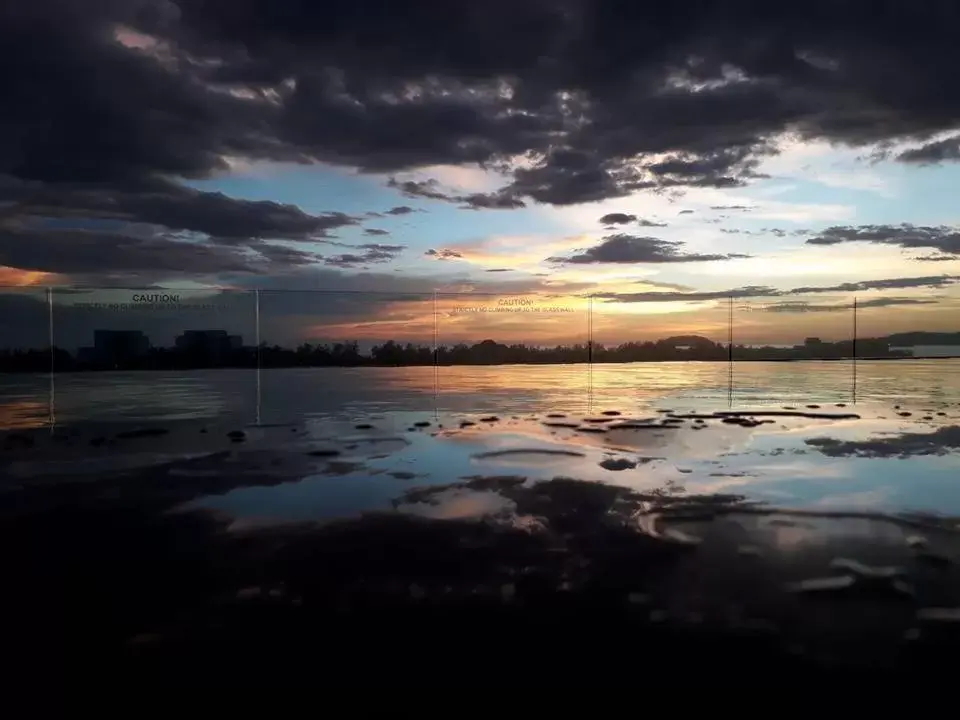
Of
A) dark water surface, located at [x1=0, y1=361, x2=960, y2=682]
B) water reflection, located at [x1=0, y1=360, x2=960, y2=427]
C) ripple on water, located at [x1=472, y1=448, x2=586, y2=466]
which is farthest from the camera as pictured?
water reflection, located at [x1=0, y1=360, x2=960, y2=427]

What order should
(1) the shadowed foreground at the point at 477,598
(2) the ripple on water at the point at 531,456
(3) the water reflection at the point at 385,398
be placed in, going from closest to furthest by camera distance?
(1) the shadowed foreground at the point at 477,598, (2) the ripple on water at the point at 531,456, (3) the water reflection at the point at 385,398

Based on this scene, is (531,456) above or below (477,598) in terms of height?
above

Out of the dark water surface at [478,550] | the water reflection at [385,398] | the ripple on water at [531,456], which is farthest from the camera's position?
the water reflection at [385,398]

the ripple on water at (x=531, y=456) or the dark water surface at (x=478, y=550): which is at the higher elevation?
the ripple on water at (x=531, y=456)

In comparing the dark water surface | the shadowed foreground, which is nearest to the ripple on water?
the dark water surface

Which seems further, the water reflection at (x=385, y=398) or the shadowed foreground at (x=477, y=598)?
the water reflection at (x=385, y=398)

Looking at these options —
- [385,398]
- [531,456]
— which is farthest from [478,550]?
[385,398]

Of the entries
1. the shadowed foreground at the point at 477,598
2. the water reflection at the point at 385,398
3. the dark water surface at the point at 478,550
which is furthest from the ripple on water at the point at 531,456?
the water reflection at the point at 385,398

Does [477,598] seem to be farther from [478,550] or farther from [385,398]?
[385,398]

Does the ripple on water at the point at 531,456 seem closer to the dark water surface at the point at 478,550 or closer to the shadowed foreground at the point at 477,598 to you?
the dark water surface at the point at 478,550

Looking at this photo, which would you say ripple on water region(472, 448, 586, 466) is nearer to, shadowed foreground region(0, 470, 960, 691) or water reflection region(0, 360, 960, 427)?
shadowed foreground region(0, 470, 960, 691)

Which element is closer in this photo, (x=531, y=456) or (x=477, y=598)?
(x=477, y=598)

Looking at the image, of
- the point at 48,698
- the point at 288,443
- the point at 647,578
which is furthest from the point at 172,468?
the point at 647,578

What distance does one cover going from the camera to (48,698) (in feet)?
11.4
